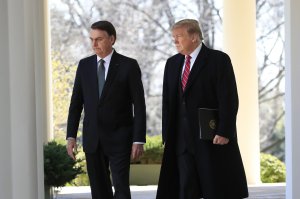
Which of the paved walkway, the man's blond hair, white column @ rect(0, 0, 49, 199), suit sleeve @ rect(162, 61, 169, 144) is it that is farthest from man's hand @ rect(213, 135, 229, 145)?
the paved walkway

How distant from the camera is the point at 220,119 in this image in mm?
6996

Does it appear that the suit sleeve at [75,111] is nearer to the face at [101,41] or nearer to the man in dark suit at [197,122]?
the face at [101,41]

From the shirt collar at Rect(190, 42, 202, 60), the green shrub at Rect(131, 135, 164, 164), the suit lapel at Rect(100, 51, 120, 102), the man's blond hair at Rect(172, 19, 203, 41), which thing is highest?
the man's blond hair at Rect(172, 19, 203, 41)

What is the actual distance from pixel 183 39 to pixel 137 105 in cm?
72

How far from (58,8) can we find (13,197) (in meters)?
18.4

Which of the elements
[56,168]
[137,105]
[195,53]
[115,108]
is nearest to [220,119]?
[195,53]

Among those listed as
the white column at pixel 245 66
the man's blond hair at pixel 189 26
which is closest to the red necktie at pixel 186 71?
the man's blond hair at pixel 189 26

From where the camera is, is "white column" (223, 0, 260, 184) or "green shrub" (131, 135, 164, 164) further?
"green shrub" (131, 135, 164, 164)

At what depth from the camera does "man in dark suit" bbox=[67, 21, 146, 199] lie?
713cm

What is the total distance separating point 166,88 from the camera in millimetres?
7363

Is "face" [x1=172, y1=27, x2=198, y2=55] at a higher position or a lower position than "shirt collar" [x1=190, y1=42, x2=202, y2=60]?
higher

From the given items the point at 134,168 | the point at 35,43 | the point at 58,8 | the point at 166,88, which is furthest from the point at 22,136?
the point at 58,8

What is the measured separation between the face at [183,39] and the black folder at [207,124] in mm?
560

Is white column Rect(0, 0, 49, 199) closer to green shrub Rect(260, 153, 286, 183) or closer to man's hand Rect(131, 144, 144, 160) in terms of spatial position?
man's hand Rect(131, 144, 144, 160)
